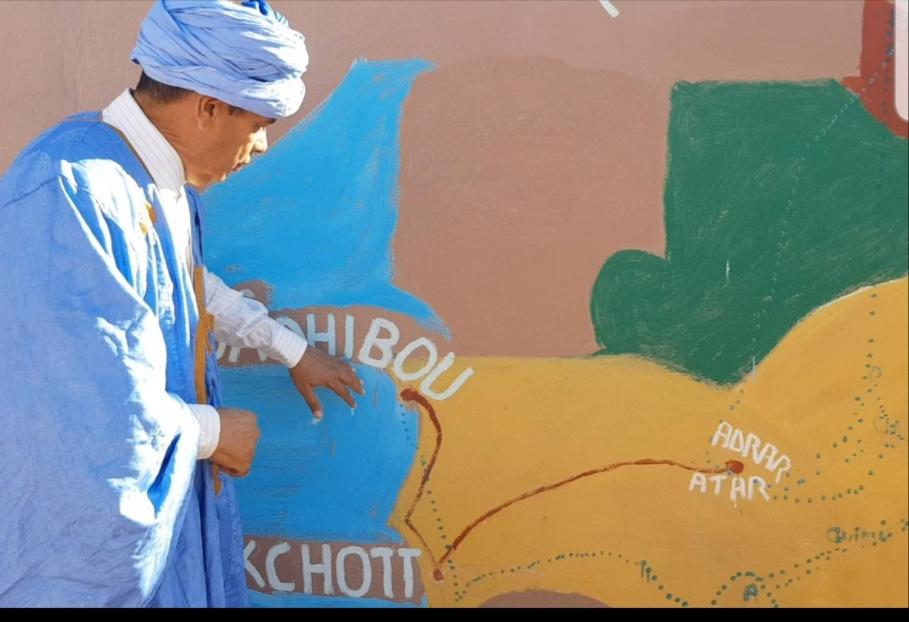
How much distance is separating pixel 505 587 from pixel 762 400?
0.75 metres

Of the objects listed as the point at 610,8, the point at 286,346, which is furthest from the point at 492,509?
the point at 610,8

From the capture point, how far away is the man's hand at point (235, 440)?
240 cm

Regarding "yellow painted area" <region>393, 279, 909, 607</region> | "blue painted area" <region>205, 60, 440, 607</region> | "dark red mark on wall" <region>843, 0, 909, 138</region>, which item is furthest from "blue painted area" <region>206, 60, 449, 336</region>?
"dark red mark on wall" <region>843, 0, 909, 138</region>

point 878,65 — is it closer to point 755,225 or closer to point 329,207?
point 755,225

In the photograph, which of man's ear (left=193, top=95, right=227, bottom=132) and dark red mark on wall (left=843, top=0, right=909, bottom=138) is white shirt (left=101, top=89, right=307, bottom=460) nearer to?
man's ear (left=193, top=95, right=227, bottom=132)

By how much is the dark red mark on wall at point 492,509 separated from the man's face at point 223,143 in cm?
79

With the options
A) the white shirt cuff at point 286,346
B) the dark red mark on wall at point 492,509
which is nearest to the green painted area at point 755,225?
the dark red mark on wall at point 492,509

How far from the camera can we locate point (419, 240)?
3012 mm

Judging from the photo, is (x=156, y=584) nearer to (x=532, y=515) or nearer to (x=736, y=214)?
(x=532, y=515)

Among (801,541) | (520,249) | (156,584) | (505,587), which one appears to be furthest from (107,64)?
(801,541)

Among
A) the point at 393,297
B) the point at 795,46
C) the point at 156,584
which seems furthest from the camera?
the point at 393,297

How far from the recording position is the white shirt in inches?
95.0

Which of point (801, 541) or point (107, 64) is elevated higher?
point (107, 64)

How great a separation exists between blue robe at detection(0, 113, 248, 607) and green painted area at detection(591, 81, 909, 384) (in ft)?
3.73
